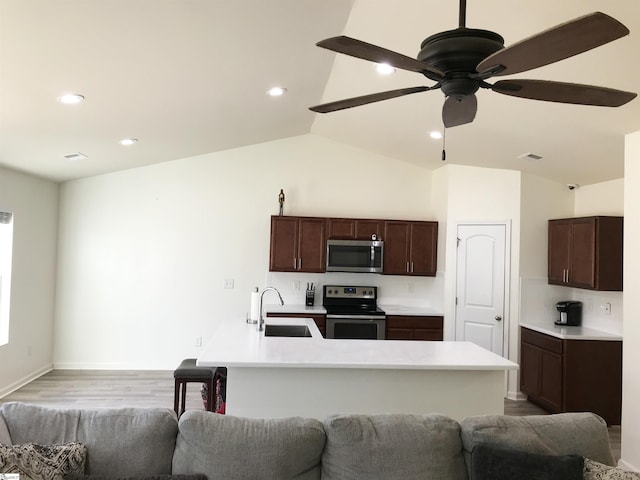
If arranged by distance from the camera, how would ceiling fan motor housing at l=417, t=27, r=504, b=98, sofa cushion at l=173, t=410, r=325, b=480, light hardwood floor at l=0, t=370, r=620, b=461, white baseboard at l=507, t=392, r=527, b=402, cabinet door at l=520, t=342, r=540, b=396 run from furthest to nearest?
white baseboard at l=507, t=392, r=527, b=402
cabinet door at l=520, t=342, r=540, b=396
light hardwood floor at l=0, t=370, r=620, b=461
sofa cushion at l=173, t=410, r=325, b=480
ceiling fan motor housing at l=417, t=27, r=504, b=98

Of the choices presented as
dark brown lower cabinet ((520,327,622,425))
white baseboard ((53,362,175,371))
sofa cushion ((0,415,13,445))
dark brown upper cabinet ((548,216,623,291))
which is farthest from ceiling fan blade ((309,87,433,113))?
white baseboard ((53,362,175,371))

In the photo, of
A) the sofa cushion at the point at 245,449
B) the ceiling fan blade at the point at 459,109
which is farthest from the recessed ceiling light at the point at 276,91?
the sofa cushion at the point at 245,449

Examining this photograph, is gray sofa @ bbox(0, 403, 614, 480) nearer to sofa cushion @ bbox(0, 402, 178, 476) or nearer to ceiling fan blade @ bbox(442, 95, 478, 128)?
sofa cushion @ bbox(0, 402, 178, 476)

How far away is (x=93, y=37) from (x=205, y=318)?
4.22 metres

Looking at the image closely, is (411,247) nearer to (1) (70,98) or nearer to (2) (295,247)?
(2) (295,247)

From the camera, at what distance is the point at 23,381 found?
5.35 m

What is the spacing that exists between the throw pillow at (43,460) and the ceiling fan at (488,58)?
175 cm

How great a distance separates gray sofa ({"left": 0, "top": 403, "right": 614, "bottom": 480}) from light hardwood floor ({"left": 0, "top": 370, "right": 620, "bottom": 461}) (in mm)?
2951

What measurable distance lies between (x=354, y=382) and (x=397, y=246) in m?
3.35

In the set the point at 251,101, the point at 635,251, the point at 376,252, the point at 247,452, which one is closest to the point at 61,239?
the point at 251,101

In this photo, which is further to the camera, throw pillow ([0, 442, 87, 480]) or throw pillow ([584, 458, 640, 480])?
throw pillow ([584, 458, 640, 480])

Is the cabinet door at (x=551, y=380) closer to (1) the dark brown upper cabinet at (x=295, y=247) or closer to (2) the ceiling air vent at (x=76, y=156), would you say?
(1) the dark brown upper cabinet at (x=295, y=247)

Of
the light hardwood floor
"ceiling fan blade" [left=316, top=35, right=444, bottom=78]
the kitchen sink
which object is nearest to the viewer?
"ceiling fan blade" [left=316, top=35, right=444, bottom=78]

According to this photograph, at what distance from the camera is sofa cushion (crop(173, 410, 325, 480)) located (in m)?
1.88
